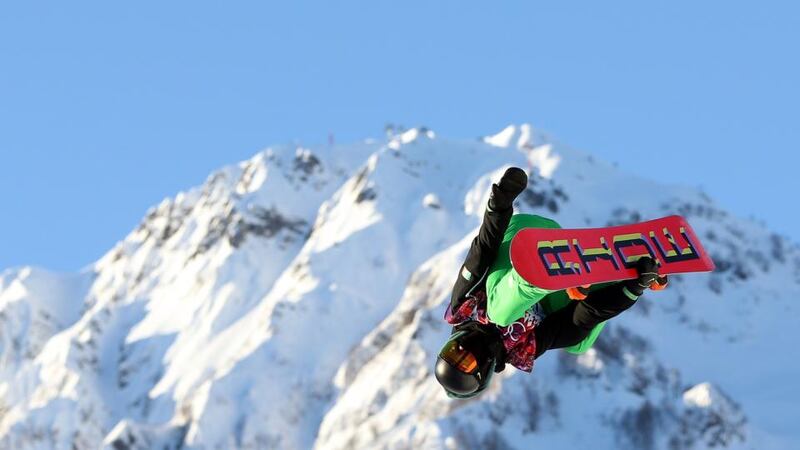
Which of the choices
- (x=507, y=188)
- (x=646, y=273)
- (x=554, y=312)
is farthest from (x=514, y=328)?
(x=507, y=188)

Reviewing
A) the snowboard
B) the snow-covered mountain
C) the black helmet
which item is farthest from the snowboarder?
the snow-covered mountain

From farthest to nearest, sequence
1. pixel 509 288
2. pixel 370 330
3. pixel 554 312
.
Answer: pixel 370 330, pixel 554 312, pixel 509 288

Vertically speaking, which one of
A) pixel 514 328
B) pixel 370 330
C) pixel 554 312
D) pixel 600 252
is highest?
pixel 600 252

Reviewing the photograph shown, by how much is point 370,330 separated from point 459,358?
326 feet

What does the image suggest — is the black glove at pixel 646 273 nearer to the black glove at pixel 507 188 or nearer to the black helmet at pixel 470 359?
the black glove at pixel 507 188

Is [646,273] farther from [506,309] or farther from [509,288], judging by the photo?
[506,309]

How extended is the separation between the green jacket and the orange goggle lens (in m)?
0.52

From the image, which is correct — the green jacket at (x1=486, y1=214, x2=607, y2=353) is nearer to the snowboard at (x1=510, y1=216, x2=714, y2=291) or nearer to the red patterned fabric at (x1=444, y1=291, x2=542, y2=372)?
the snowboard at (x1=510, y1=216, x2=714, y2=291)

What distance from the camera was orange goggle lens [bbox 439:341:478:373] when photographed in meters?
16.2

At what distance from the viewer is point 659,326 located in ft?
348

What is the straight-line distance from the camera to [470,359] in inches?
640

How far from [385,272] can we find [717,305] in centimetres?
2709

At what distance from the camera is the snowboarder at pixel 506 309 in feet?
50.1

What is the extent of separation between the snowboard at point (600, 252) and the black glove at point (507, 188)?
0.36 metres
